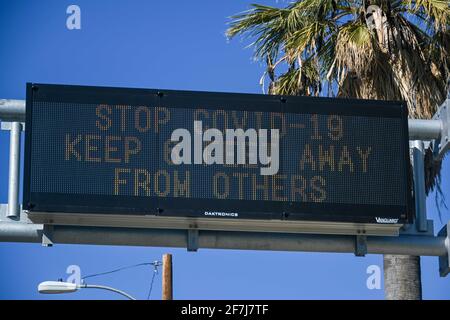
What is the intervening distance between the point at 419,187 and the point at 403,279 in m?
5.51

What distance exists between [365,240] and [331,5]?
758 centimetres

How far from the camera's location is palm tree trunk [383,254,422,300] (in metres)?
19.0

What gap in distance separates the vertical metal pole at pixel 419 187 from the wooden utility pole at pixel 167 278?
37.7ft

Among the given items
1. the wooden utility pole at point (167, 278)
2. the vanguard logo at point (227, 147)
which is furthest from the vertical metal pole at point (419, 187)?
the wooden utility pole at point (167, 278)

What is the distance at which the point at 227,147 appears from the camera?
12.8 metres

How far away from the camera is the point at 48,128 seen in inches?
500

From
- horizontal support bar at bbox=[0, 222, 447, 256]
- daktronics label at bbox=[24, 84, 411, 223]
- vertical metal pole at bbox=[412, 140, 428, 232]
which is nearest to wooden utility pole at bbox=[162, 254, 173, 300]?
→ vertical metal pole at bbox=[412, 140, 428, 232]

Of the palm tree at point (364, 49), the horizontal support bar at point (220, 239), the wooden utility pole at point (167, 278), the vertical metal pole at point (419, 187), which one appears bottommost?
the wooden utility pole at point (167, 278)

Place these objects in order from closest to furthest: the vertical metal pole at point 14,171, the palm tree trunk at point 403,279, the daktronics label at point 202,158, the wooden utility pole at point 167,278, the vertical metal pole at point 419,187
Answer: the daktronics label at point 202,158, the vertical metal pole at point 14,171, the vertical metal pole at point 419,187, the palm tree trunk at point 403,279, the wooden utility pole at point 167,278

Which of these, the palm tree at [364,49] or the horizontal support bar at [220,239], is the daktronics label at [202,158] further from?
the palm tree at [364,49]

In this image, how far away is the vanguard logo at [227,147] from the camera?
501 inches
